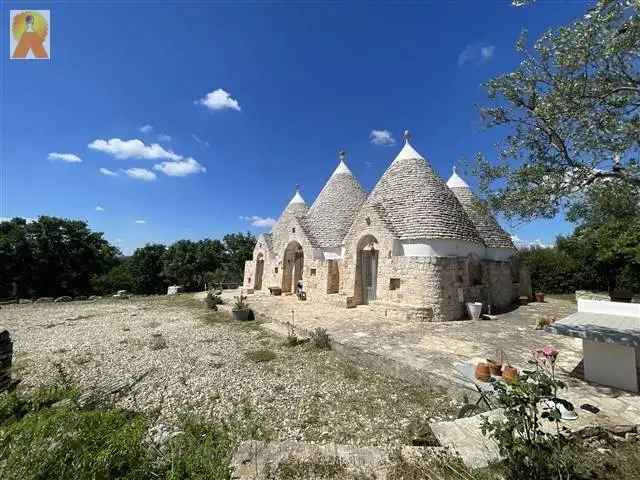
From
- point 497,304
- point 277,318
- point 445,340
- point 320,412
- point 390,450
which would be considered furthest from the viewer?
point 497,304

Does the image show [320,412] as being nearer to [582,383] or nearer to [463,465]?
[463,465]

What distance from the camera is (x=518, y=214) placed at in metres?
6.57

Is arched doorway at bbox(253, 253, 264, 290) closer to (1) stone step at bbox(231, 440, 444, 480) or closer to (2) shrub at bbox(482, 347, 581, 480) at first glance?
(1) stone step at bbox(231, 440, 444, 480)

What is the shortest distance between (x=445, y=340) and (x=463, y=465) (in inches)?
217

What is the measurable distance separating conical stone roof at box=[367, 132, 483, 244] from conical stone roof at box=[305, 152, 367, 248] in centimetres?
A: 345

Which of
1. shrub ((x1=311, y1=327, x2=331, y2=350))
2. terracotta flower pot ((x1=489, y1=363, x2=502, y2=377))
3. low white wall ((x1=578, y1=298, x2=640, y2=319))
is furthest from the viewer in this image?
shrub ((x1=311, y1=327, x2=331, y2=350))

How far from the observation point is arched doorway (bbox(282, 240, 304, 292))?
772 inches

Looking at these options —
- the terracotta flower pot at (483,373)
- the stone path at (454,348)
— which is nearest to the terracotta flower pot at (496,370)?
the terracotta flower pot at (483,373)

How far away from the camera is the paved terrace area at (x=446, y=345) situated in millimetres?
4863

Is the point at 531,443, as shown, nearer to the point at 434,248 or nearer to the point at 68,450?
the point at 68,450

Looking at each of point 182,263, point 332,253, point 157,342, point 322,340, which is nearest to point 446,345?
point 322,340

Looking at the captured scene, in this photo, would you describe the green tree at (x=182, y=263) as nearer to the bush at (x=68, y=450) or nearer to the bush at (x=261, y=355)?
the bush at (x=261, y=355)

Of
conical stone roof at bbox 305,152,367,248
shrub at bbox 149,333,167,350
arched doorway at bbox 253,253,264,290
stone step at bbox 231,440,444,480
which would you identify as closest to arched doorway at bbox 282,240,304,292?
conical stone roof at bbox 305,152,367,248

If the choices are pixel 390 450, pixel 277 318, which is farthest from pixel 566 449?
pixel 277 318
